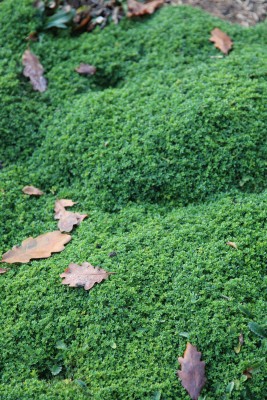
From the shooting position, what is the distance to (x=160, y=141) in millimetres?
3586

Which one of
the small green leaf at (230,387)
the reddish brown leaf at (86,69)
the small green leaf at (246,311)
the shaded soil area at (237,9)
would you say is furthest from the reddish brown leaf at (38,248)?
the shaded soil area at (237,9)

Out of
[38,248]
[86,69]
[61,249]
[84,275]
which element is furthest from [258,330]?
[86,69]

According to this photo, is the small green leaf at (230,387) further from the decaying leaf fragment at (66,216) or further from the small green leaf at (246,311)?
the decaying leaf fragment at (66,216)

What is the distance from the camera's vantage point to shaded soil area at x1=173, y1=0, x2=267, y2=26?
4.72 m

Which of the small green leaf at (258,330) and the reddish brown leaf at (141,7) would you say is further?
the reddish brown leaf at (141,7)

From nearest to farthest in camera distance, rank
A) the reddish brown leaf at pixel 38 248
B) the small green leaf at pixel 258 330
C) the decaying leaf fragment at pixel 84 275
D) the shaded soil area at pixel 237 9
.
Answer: the small green leaf at pixel 258 330 → the decaying leaf fragment at pixel 84 275 → the reddish brown leaf at pixel 38 248 → the shaded soil area at pixel 237 9

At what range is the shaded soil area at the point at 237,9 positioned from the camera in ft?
15.5

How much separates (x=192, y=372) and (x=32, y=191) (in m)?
1.75

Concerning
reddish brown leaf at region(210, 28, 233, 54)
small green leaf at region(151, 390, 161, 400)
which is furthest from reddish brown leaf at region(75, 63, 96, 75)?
small green leaf at region(151, 390, 161, 400)

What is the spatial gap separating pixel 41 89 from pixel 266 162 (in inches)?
75.6

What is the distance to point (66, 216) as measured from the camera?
11.2ft

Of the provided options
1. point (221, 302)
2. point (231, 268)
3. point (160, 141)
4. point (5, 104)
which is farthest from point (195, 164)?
point (5, 104)

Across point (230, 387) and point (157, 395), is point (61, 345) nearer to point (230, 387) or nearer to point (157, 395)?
point (157, 395)

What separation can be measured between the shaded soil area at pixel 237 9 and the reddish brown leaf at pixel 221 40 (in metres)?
0.49
